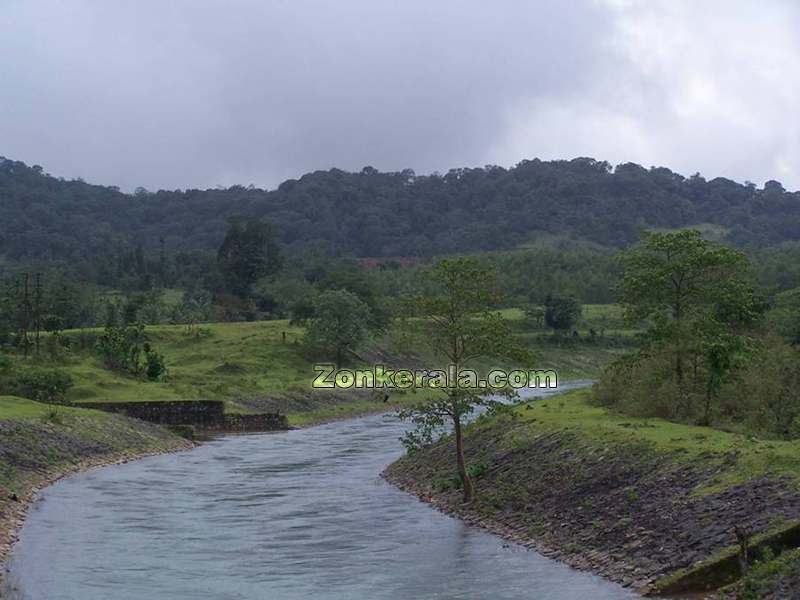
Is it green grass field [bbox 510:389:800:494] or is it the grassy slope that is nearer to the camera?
green grass field [bbox 510:389:800:494]

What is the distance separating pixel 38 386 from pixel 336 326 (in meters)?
42.7

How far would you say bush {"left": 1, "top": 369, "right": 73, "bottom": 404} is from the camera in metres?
67.6

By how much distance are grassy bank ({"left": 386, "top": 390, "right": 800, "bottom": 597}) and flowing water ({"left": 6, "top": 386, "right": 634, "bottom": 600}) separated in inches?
47.2

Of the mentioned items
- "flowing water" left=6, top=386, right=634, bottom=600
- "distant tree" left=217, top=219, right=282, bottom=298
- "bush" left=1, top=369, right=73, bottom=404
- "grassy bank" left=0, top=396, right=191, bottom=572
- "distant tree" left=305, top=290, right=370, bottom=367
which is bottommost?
"flowing water" left=6, top=386, right=634, bottom=600

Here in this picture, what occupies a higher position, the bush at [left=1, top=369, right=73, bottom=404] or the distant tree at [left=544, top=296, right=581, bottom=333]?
the distant tree at [left=544, top=296, right=581, bottom=333]

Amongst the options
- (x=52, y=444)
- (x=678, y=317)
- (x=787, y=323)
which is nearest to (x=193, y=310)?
(x=52, y=444)

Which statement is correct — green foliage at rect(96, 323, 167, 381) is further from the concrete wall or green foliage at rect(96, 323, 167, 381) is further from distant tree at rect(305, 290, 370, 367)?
distant tree at rect(305, 290, 370, 367)

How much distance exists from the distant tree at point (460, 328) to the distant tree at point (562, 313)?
351ft

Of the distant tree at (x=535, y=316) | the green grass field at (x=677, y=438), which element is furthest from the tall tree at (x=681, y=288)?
the distant tree at (x=535, y=316)

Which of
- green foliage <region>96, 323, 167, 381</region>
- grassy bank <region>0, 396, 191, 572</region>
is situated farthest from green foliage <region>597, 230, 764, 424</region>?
green foliage <region>96, 323, 167, 381</region>

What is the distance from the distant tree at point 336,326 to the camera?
351ft

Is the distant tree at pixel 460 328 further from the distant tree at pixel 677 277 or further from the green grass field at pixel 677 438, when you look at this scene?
the distant tree at pixel 677 277

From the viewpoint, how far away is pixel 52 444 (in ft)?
168

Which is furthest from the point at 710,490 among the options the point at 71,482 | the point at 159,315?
the point at 159,315
